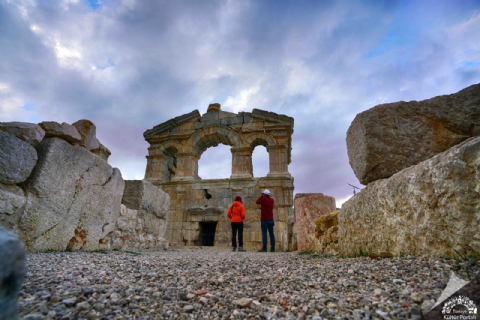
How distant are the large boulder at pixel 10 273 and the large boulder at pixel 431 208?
232 centimetres

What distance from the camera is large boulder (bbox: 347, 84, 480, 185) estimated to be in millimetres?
2418

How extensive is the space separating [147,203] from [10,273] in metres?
4.92

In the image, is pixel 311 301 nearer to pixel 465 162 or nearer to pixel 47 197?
pixel 465 162

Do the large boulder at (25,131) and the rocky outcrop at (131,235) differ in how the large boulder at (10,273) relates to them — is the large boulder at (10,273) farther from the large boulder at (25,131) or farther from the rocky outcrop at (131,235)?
the rocky outcrop at (131,235)

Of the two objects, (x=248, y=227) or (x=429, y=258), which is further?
(x=248, y=227)

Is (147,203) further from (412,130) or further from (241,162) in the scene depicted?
(241,162)

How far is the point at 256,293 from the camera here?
1.62m

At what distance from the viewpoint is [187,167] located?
12.4 metres

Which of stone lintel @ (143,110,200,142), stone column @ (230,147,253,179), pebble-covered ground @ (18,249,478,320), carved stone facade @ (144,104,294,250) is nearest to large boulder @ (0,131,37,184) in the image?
pebble-covered ground @ (18,249,478,320)

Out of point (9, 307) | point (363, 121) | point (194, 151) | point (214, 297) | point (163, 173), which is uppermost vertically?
point (194, 151)

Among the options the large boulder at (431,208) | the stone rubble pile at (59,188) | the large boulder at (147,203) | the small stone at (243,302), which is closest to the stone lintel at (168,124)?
the large boulder at (147,203)

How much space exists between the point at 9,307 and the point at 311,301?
1.38m

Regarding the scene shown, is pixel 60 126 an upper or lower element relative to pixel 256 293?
upper

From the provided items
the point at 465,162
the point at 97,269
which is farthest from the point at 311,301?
the point at 97,269
